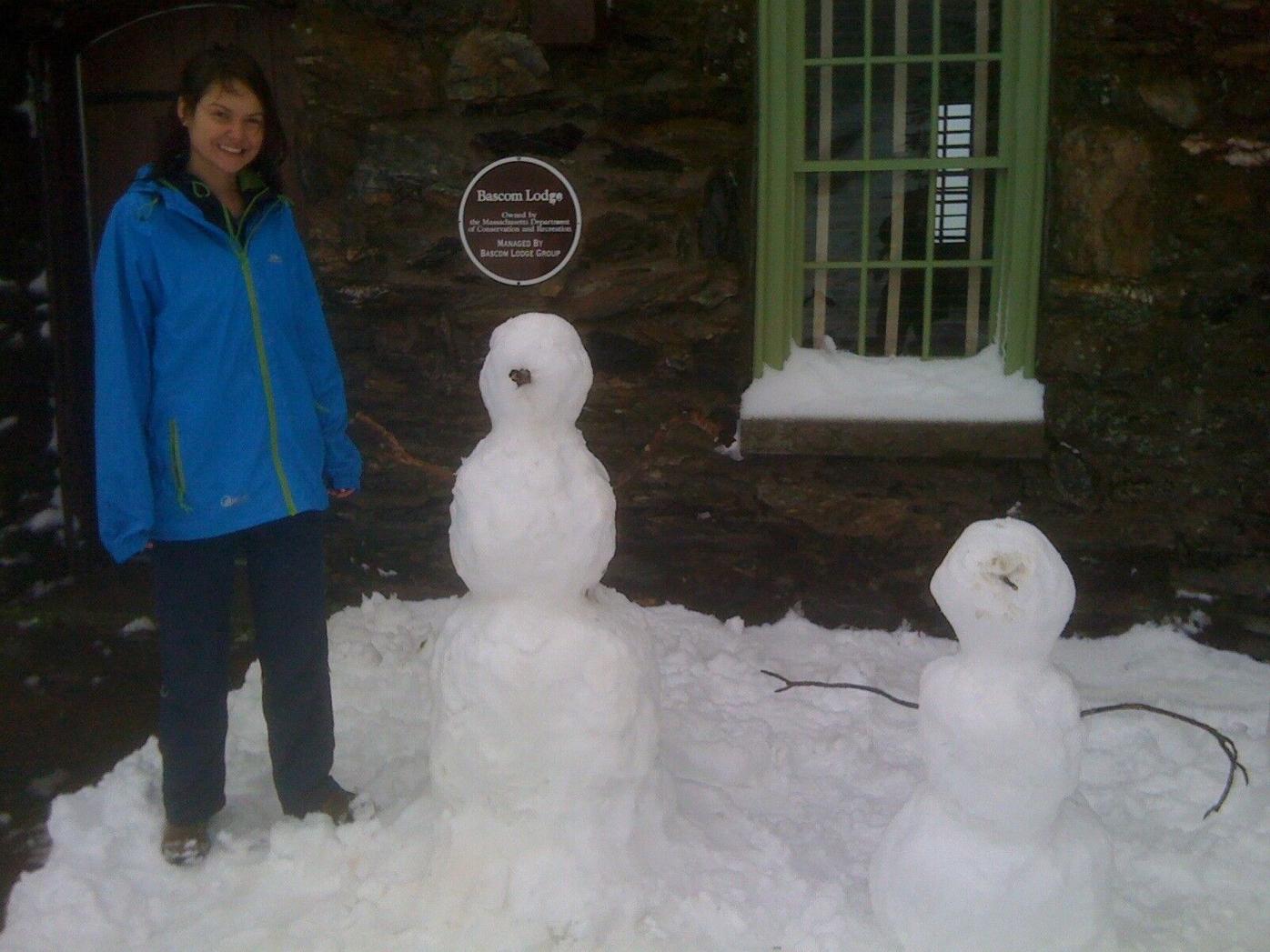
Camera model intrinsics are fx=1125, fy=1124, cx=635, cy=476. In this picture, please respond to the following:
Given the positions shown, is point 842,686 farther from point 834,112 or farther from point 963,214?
point 834,112

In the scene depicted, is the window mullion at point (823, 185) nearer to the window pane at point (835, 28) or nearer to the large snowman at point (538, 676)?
the window pane at point (835, 28)

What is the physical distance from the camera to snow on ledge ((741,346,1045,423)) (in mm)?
3830

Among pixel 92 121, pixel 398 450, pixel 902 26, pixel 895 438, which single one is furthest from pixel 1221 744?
pixel 92 121

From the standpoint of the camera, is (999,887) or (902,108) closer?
(999,887)

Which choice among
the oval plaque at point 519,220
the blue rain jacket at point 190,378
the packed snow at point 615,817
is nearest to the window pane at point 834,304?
the oval plaque at point 519,220

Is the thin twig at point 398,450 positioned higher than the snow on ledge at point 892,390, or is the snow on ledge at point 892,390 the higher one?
the snow on ledge at point 892,390

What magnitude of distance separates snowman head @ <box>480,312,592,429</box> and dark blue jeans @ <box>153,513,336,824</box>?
0.63 metres

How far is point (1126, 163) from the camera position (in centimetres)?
363

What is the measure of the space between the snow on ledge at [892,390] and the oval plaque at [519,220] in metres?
0.85

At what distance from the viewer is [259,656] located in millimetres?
2686

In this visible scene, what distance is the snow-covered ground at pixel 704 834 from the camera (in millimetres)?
2334

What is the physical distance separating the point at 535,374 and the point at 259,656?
39.5 inches

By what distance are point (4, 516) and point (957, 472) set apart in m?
3.73

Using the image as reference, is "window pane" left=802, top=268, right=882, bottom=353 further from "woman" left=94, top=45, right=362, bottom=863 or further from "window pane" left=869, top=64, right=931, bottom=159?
"woman" left=94, top=45, right=362, bottom=863
